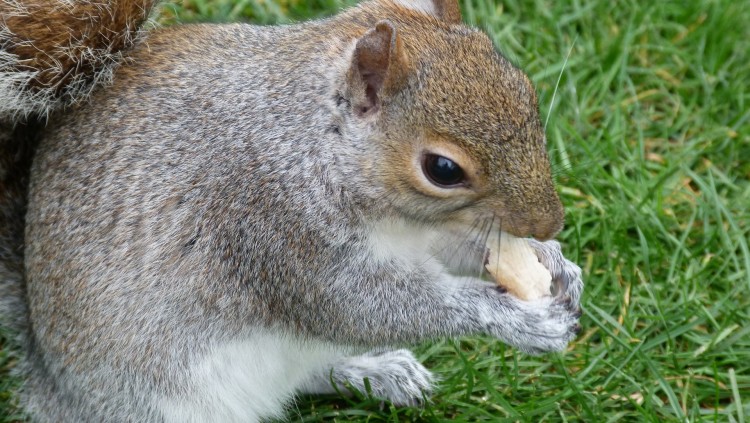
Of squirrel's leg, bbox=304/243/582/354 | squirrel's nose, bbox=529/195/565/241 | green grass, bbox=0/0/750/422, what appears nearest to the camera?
squirrel's nose, bbox=529/195/565/241

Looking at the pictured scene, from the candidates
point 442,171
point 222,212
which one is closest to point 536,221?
point 442,171

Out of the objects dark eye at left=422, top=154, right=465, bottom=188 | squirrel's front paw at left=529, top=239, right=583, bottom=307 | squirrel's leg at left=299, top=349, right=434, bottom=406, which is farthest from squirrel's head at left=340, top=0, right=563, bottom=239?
squirrel's leg at left=299, top=349, right=434, bottom=406

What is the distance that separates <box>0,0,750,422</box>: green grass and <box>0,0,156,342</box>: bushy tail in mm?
A: 508

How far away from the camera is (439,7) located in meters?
2.56

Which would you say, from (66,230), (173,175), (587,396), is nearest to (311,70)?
(173,175)

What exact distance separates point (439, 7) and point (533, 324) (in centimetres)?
76

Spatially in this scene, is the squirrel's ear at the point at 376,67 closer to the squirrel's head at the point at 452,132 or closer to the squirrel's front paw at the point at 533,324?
the squirrel's head at the point at 452,132

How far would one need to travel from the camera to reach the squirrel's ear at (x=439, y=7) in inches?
100

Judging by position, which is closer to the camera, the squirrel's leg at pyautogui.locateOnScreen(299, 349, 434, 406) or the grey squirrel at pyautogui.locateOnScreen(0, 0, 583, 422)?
the grey squirrel at pyautogui.locateOnScreen(0, 0, 583, 422)

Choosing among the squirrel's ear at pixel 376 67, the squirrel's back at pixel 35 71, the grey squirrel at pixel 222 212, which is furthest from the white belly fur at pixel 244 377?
the squirrel's ear at pixel 376 67

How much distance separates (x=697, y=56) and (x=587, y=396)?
1523mm

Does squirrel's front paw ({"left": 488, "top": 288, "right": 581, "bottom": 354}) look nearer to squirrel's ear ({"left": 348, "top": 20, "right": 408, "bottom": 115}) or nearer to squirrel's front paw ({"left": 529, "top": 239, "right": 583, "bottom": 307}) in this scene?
squirrel's front paw ({"left": 529, "top": 239, "right": 583, "bottom": 307})

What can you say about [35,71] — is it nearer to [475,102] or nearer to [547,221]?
[475,102]

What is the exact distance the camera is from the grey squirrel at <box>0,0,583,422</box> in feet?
7.80
